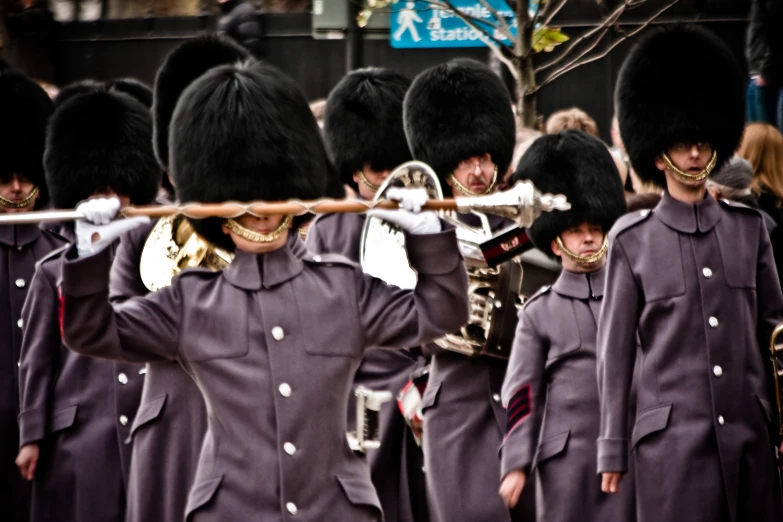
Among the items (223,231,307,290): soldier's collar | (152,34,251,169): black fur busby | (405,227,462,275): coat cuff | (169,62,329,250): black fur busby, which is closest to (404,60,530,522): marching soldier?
(152,34,251,169): black fur busby

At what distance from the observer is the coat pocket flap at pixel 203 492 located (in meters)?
4.90

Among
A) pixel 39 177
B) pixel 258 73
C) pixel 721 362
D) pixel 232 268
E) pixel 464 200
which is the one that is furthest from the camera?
pixel 39 177

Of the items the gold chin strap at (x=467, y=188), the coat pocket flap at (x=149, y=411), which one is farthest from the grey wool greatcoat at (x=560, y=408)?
the coat pocket flap at (x=149, y=411)

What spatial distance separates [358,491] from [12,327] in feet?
10.3

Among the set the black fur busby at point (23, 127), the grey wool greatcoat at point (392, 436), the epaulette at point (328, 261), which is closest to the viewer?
the epaulette at point (328, 261)

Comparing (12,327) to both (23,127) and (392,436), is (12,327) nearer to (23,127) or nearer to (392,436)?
(23,127)

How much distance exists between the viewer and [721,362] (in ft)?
19.5

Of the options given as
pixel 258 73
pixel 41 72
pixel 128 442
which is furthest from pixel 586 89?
pixel 258 73

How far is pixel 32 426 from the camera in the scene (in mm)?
7180

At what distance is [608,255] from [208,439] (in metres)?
1.80

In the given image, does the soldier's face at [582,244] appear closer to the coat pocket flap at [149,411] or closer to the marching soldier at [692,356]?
the marching soldier at [692,356]

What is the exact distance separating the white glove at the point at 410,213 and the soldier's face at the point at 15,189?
3.44 metres

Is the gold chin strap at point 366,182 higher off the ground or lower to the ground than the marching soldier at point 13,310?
higher

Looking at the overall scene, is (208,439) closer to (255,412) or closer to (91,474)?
(255,412)
